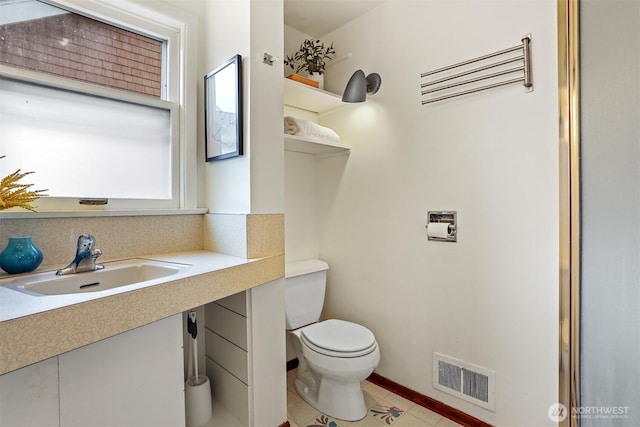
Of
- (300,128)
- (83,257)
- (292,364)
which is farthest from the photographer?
(292,364)

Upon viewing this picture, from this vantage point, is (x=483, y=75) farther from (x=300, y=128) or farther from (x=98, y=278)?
(x=98, y=278)

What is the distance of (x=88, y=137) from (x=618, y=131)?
197 cm

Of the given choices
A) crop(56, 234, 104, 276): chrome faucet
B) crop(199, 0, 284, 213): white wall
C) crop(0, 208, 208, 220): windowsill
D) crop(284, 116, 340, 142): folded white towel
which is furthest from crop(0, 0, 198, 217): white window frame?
crop(284, 116, 340, 142): folded white towel

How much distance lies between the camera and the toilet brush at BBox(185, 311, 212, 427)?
1.46 m

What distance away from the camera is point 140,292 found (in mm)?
837

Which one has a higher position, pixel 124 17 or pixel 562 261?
pixel 124 17

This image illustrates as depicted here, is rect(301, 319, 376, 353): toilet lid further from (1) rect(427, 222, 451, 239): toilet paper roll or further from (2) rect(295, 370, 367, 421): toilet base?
(1) rect(427, 222, 451, 239): toilet paper roll

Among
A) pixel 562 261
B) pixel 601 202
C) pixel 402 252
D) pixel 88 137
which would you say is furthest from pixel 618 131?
pixel 88 137

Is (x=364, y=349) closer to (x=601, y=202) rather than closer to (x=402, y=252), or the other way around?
(x=402, y=252)

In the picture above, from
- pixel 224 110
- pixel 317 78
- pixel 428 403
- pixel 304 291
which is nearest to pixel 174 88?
pixel 224 110

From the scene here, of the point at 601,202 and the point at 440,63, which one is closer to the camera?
the point at 601,202

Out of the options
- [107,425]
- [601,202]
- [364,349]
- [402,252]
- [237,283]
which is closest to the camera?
[107,425]

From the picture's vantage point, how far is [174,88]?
163cm

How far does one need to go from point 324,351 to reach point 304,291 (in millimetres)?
452
